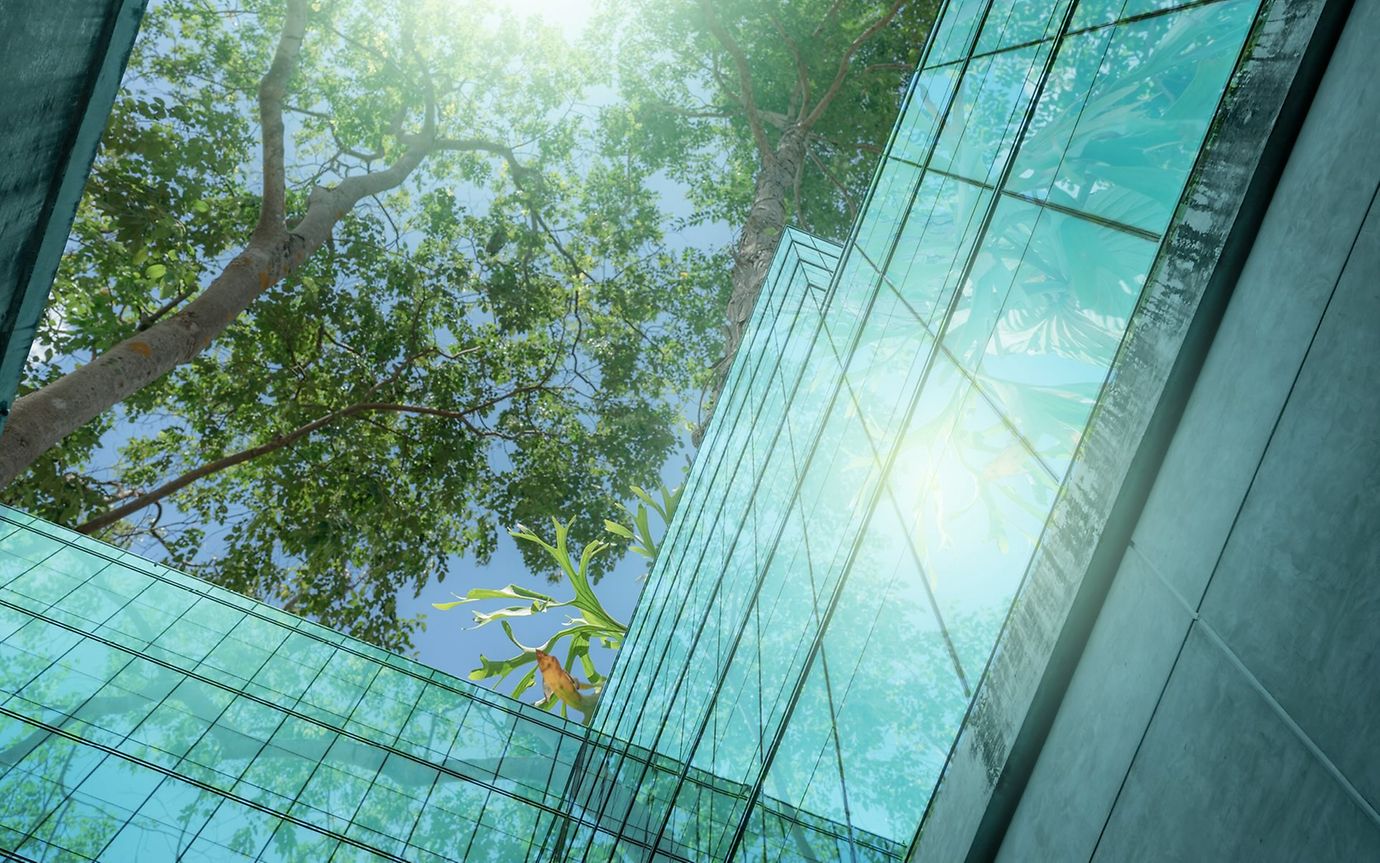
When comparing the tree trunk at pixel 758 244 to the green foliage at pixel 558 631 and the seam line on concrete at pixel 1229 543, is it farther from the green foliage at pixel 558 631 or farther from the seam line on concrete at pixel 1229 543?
the seam line on concrete at pixel 1229 543

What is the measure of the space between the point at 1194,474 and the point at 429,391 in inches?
612

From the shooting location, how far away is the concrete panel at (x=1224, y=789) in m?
1.09

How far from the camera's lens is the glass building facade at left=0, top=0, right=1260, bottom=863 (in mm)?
2416

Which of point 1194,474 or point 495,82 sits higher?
point 495,82

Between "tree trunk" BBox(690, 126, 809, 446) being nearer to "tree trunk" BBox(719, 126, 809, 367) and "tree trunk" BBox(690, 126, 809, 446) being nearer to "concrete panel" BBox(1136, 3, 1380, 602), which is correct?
"tree trunk" BBox(719, 126, 809, 367)

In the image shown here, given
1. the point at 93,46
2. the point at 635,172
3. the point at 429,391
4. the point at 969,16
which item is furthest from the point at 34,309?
the point at 635,172

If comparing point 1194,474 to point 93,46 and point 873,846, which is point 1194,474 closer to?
point 873,846

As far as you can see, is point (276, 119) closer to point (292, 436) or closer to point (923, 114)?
point (292, 436)

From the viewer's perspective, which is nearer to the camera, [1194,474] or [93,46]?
[1194,474]

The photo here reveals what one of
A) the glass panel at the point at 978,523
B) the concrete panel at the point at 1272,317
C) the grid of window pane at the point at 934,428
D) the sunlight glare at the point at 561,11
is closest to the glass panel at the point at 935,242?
the grid of window pane at the point at 934,428

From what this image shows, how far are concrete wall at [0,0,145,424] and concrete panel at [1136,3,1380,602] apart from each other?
2250 millimetres

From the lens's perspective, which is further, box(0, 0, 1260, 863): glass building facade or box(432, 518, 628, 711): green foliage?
box(432, 518, 628, 711): green foliage

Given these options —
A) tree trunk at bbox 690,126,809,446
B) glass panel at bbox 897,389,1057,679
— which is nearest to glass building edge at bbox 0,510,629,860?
glass panel at bbox 897,389,1057,679

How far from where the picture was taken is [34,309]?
219cm
